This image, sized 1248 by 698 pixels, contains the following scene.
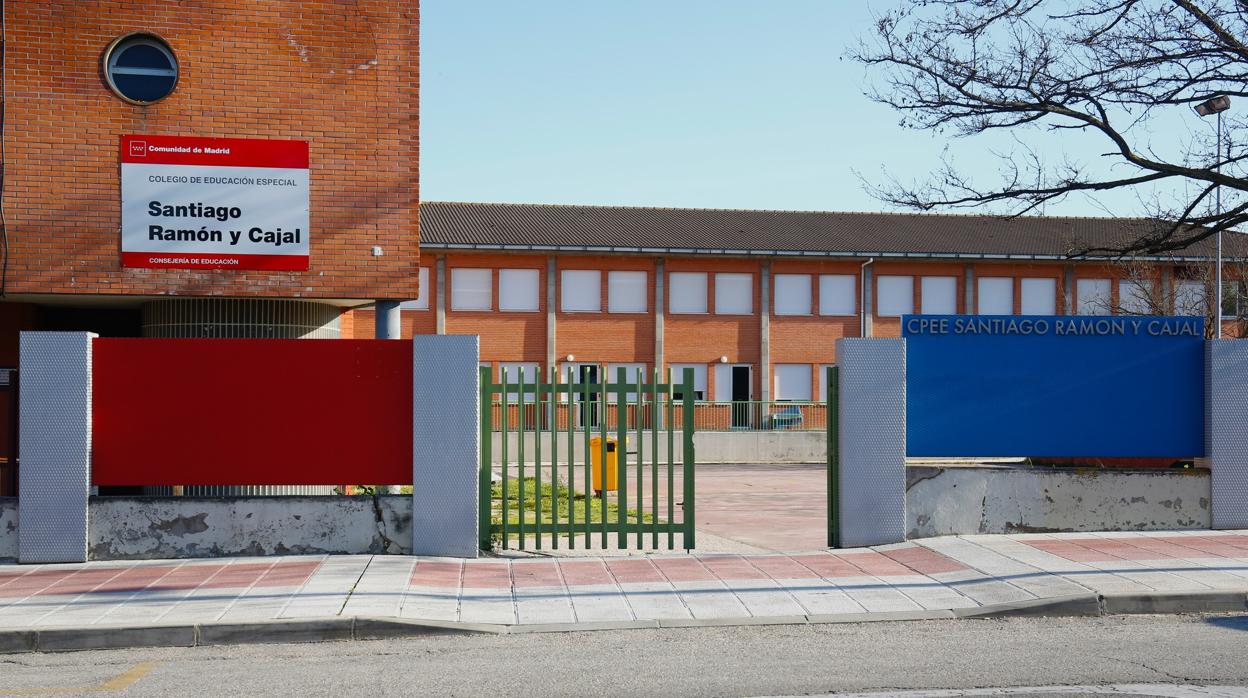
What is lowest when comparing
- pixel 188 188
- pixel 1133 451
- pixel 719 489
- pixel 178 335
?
pixel 719 489

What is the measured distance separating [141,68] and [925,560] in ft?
34.1

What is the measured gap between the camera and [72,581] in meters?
10.6

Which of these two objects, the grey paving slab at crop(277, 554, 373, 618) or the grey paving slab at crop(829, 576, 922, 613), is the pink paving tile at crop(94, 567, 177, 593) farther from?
the grey paving slab at crop(829, 576, 922, 613)

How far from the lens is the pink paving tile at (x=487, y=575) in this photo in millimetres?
10570

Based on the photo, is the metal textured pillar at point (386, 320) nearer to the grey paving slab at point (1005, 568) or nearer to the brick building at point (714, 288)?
the grey paving slab at point (1005, 568)

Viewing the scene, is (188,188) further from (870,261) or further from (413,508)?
(870,261)

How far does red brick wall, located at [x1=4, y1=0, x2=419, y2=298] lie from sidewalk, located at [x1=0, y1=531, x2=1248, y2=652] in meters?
3.84

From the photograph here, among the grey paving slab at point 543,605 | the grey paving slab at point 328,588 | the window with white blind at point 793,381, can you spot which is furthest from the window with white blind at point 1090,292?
the grey paving slab at point 543,605

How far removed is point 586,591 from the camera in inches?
407

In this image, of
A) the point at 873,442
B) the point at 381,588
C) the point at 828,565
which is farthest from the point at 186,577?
the point at 873,442

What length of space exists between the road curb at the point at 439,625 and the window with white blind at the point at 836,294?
37.3 meters

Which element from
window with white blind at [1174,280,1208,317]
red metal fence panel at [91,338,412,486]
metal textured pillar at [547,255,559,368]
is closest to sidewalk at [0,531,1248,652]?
red metal fence panel at [91,338,412,486]

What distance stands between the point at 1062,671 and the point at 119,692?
5930 mm

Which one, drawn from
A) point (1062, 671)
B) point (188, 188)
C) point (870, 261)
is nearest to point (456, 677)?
point (1062, 671)
